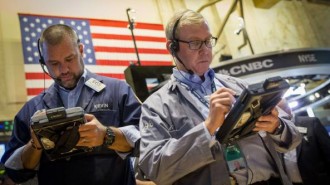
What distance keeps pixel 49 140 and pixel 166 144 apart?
46 centimetres

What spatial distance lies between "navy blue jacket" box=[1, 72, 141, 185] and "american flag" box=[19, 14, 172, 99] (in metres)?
2.87

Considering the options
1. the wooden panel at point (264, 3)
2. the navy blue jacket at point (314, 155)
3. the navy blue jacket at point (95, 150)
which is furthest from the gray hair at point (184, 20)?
the wooden panel at point (264, 3)

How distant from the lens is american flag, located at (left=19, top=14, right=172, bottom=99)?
4.51 m

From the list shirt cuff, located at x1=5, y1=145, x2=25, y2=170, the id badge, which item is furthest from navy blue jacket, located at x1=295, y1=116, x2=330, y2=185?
shirt cuff, located at x1=5, y1=145, x2=25, y2=170

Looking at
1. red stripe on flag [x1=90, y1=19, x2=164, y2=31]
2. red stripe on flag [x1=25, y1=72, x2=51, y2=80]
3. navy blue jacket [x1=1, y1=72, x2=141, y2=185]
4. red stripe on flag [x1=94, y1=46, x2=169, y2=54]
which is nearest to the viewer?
navy blue jacket [x1=1, y1=72, x2=141, y2=185]

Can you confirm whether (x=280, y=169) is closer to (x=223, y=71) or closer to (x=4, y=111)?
(x=223, y=71)

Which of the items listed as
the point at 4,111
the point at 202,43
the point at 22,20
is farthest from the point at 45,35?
the point at 22,20

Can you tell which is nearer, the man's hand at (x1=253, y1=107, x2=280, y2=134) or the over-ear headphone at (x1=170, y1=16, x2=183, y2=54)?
the man's hand at (x1=253, y1=107, x2=280, y2=134)

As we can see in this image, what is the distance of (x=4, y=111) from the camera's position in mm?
4301

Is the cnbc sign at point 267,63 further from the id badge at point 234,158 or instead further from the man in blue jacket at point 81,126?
the id badge at point 234,158

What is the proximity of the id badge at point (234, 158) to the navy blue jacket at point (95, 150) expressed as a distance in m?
0.47

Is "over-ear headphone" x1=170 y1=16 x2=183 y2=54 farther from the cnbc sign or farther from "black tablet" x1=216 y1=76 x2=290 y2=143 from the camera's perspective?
the cnbc sign

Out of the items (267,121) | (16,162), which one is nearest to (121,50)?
(16,162)

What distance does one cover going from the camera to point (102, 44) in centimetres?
511
